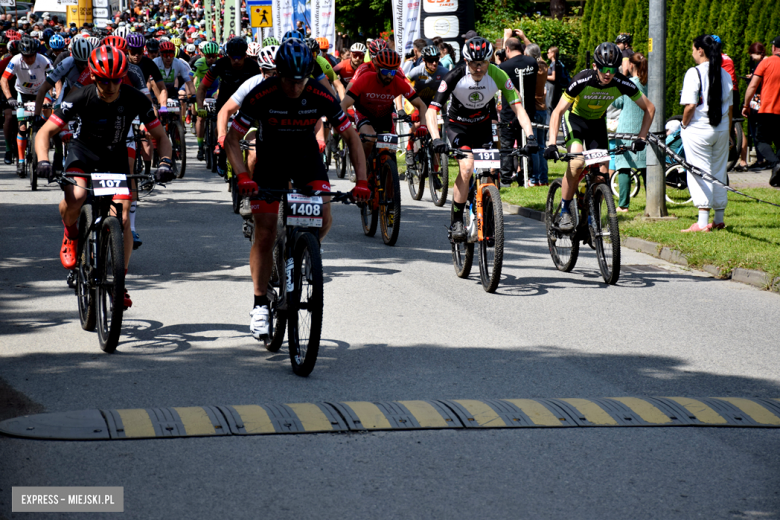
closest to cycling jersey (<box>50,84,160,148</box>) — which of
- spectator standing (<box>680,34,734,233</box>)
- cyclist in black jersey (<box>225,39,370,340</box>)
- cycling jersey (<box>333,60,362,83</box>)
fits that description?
cyclist in black jersey (<box>225,39,370,340</box>)

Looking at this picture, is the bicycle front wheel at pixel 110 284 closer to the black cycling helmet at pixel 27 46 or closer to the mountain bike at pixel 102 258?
the mountain bike at pixel 102 258

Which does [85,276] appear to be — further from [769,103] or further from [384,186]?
[769,103]

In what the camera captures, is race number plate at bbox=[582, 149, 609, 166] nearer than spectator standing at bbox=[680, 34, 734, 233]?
Yes

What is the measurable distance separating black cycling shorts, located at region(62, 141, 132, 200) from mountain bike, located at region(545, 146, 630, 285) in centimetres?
396

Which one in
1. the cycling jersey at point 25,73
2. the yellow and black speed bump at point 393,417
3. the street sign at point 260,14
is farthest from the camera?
the street sign at point 260,14

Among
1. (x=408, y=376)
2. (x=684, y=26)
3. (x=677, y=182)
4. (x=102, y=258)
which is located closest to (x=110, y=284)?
(x=102, y=258)

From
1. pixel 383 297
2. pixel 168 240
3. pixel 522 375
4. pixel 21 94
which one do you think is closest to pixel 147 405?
pixel 522 375

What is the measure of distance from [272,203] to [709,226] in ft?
21.8

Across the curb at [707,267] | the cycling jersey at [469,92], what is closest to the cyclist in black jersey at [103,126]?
the cycling jersey at [469,92]

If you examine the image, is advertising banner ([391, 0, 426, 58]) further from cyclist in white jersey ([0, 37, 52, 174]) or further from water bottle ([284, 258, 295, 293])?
water bottle ([284, 258, 295, 293])

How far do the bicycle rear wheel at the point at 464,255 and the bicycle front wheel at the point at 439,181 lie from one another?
4615mm

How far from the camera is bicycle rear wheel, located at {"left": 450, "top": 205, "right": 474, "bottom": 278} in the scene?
937cm

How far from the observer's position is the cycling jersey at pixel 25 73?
16.7 metres

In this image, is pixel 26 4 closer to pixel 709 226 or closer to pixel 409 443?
pixel 709 226
